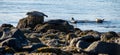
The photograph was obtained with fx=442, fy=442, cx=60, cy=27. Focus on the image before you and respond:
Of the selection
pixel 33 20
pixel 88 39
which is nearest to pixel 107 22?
pixel 33 20

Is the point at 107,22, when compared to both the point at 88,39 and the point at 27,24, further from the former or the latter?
the point at 88,39

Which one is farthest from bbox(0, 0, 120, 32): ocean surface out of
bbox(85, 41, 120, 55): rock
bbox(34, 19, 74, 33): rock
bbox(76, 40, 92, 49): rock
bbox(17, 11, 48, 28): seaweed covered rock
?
bbox(85, 41, 120, 55): rock

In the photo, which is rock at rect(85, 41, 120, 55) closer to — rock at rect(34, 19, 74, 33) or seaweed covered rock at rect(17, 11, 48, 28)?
rock at rect(34, 19, 74, 33)

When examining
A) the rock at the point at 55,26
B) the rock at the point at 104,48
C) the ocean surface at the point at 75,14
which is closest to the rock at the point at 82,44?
Result: the rock at the point at 104,48

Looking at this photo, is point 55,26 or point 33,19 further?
point 33,19

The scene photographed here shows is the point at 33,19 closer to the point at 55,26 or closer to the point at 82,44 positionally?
the point at 55,26

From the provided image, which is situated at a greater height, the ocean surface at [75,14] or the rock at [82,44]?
the rock at [82,44]

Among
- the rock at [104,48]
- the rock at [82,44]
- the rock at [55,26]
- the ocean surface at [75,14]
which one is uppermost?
the rock at [104,48]

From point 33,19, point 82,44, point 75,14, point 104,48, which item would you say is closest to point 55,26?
point 33,19

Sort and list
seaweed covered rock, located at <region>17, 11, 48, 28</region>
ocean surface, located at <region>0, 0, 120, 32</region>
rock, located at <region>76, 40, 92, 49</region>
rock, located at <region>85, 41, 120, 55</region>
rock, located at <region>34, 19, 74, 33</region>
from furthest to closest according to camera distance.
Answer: ocean surface, located at <region>0, 0, 120, 32</region> < seaweed covered rock, located at <region>17, 11, 48, 28</region> < rock, located at <region>34, 19, 74, 33</region> < rock, located at <region>76, 40, 92, 49</region> < rock, located at <region>85, 41, 120, 55</region>

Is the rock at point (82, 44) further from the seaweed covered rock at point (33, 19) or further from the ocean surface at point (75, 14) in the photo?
the ocean surface at point (75, 14)

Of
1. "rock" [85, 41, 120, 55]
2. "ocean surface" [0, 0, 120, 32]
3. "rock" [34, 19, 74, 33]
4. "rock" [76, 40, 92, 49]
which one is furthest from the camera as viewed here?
"ocean surface" [0, 0, 120, 32]

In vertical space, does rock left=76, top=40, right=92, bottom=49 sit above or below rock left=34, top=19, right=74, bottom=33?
above

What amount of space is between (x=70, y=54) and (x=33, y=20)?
20.6m
